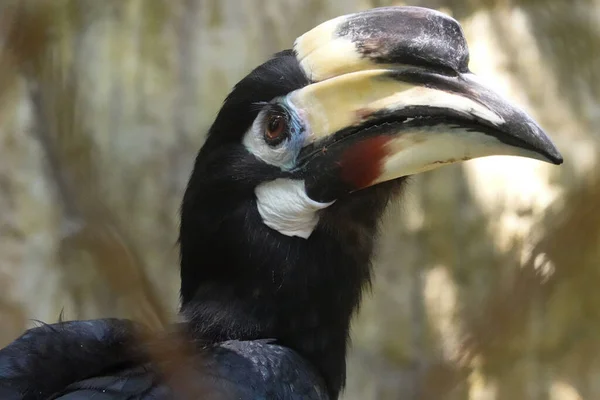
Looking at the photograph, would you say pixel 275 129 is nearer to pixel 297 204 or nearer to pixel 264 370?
pixel 297 204

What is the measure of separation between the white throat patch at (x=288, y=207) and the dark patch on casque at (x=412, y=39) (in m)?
0.21

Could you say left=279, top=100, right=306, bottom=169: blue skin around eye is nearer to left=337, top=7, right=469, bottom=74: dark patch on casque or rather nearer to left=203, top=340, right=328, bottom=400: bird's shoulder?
left=337, top=7, right=469, bottom=74: dark patch on casque

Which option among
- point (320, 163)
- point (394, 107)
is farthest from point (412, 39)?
point (320, 163)

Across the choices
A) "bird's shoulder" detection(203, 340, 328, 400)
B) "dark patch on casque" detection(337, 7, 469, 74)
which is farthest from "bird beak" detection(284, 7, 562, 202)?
"bird's shoulder" detection(203, 340, 328, 400)

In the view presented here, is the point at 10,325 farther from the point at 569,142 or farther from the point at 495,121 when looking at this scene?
the point at 569,142

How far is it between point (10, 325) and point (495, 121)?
53 cm

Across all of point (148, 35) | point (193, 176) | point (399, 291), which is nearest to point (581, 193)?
point (193, 176)

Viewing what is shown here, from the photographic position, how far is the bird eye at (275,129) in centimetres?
100

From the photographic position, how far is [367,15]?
937 mm

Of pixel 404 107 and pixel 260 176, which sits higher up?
pixel 404 107

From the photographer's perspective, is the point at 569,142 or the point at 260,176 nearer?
the point at 260,176

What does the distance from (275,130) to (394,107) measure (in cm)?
19

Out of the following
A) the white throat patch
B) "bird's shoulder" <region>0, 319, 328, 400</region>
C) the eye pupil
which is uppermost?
the eye pupil

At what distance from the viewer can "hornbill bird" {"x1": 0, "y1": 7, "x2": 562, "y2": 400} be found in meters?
0.88
